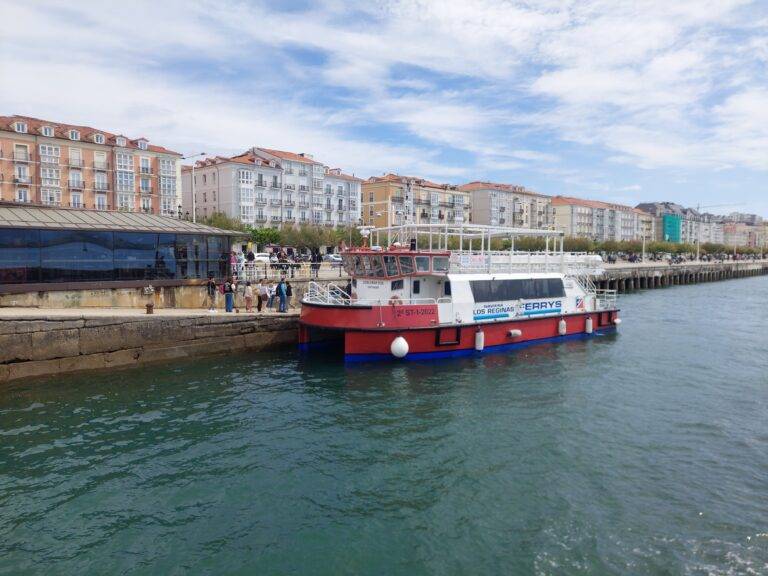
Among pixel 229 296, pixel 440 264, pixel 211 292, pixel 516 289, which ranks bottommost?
pixel 229 296

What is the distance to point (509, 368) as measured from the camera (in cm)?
2073

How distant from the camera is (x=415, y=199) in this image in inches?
3504

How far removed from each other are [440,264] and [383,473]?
1260 cm

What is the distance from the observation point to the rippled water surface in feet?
28.3

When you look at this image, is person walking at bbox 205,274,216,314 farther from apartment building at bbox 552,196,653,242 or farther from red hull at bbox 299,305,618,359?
apartment building at bbox 552,196,653,242

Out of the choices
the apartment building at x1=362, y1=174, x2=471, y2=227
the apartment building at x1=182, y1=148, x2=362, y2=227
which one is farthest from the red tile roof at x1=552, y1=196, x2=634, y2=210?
the apartment building at x1=182, y1=148, x2=362, y2=227

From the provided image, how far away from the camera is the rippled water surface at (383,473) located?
862 centimetres

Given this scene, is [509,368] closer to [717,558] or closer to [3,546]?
[717,558]

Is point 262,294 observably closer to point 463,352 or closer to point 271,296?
point 271,296

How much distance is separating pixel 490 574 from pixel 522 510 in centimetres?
204

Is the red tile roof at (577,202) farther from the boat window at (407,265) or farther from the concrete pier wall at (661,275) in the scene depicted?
the boat window at (407,265)

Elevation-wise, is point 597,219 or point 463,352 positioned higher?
point 597,219

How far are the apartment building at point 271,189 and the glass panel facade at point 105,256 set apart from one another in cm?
4124

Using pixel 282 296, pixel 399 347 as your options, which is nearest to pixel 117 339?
pixel 282 296
